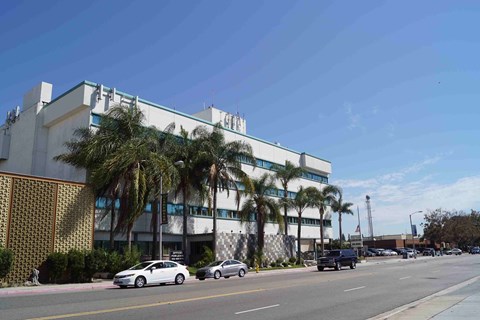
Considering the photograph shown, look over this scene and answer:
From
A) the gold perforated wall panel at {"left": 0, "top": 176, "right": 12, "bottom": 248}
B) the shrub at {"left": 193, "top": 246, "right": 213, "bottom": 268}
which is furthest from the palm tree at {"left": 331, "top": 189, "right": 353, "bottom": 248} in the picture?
the gold perforated wall panel at {"left": 0, "top": 176, "right": 12, "bottom": 248}

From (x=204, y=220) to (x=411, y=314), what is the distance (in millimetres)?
37709

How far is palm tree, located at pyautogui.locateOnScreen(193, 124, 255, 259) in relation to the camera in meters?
39.4

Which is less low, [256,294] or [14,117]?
[14,117]

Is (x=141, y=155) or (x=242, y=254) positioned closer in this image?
(x=141, y=155)

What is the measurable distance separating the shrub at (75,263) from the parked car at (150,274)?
13.8ft

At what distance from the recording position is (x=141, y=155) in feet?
104

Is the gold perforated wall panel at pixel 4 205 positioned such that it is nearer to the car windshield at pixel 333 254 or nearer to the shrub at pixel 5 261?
the shrub at pixel 5 261

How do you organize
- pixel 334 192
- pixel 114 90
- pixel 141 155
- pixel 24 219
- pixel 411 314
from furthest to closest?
pixel 334 192, pixel 114 90, pixel 141 155, pixel 24 219, pixel 411 314

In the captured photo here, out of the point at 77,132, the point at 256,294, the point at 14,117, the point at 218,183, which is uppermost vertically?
the point at 14,117

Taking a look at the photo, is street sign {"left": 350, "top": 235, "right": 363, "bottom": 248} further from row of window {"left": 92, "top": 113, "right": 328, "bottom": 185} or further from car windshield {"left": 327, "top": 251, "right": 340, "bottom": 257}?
car windshield {"left": 327, "top": 251, "right": 340, "bottom": 257}

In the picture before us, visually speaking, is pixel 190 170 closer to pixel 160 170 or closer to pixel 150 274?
pixel 160 170

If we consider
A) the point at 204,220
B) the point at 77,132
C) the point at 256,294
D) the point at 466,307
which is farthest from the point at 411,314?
the point at 204,220

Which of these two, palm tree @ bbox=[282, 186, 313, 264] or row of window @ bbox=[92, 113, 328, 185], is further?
palm tree @ bbox=[282, 186, 313, 264]

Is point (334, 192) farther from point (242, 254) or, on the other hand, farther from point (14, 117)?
point (14, 117)
